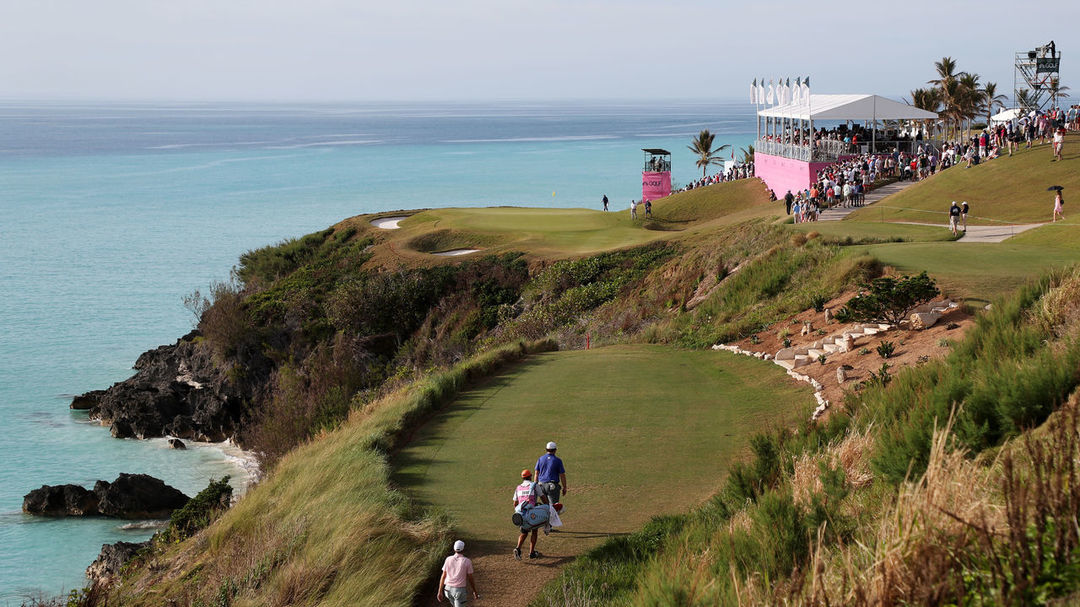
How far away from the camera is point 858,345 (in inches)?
746

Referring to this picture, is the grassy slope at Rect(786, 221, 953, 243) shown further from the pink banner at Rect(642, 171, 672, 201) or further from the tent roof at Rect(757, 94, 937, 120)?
the pink banner at Rect(642, 171, 672, 201)

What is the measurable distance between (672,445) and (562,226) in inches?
1561

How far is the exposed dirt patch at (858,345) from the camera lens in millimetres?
16250

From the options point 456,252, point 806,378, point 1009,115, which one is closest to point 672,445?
point 806,378

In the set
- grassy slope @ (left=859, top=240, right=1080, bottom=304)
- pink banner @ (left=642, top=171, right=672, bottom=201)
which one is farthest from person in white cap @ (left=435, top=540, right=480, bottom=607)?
pink banner @ (left=642, top=171, right=672, bottom=201)

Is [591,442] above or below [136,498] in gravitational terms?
above

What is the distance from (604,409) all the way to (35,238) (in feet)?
333

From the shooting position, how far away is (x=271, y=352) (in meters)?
40.2

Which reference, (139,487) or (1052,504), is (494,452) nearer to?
(1052,504)

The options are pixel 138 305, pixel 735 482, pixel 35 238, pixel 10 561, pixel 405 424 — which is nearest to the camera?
pixel 735 482

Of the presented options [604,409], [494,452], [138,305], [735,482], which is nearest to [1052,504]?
[735,482]

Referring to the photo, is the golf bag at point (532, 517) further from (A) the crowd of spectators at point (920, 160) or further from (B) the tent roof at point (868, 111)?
(B) the tent roof at point (868, 111)

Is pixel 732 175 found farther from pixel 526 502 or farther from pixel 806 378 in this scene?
pixel 526 502

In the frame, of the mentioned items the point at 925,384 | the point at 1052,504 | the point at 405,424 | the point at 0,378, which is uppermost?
the point at 1052,504
